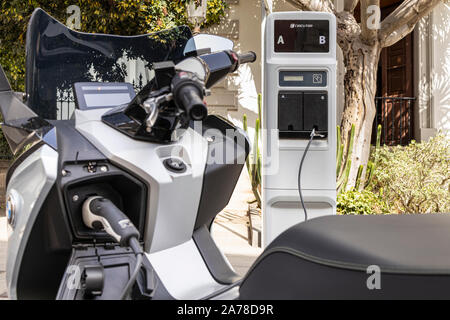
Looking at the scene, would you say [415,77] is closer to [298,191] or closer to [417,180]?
[417,180]

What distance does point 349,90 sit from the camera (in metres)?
5.86

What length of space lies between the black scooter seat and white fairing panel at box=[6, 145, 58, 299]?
0.54m

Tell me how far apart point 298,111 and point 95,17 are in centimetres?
458

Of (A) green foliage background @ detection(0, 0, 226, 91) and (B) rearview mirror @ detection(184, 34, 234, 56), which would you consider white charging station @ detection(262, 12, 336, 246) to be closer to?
(B) rearview mirror @ detection(184, 34, 234, 56)

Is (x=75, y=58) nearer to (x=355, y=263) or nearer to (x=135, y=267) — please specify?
(x=135, y=267)

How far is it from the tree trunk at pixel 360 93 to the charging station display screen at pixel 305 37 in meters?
2.81

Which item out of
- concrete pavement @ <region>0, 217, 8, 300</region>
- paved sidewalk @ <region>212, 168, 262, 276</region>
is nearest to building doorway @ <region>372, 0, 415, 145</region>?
paved sidewalk @ <region>212, 168, 262, 276</region>

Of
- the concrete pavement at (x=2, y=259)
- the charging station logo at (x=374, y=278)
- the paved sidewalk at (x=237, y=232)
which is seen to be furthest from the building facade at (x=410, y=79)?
the charging station logo at (x=374, y=278)

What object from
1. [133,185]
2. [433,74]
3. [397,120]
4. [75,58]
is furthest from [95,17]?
[133,185]

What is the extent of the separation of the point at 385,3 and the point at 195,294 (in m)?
8.15

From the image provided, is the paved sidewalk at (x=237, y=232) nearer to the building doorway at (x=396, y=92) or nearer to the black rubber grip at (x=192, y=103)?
the black rubber grip at (x=192, y=103)

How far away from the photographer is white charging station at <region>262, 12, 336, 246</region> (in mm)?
3125

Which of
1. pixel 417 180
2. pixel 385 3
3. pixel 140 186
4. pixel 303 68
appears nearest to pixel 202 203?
pixel 140 186

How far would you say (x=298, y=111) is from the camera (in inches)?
125
